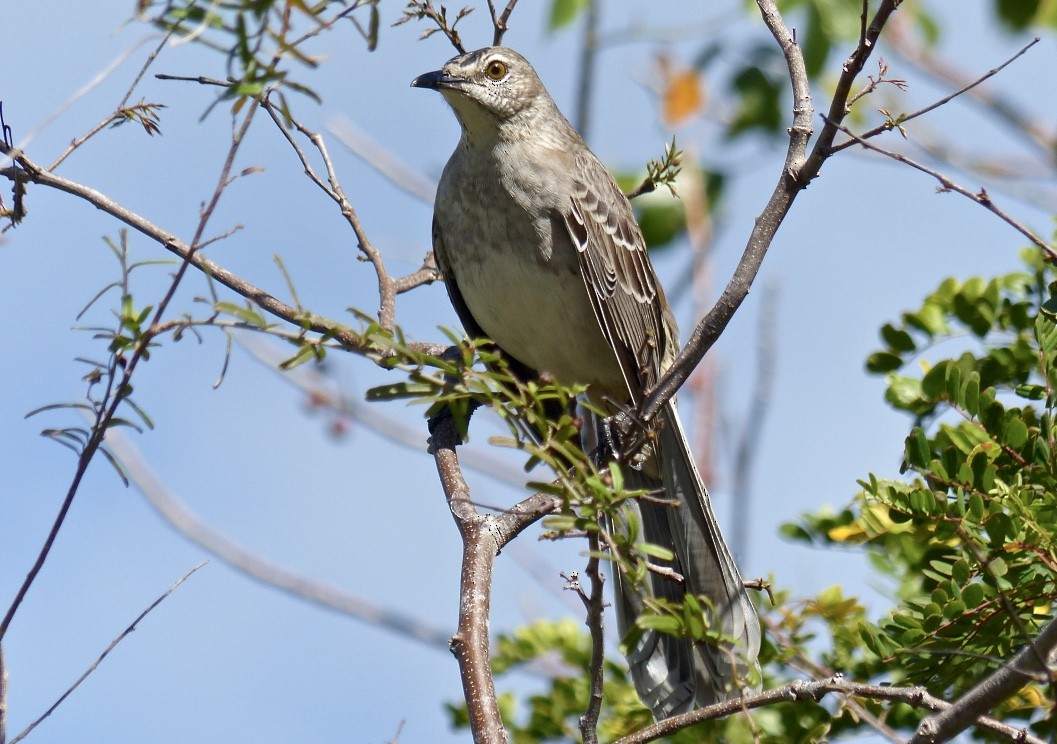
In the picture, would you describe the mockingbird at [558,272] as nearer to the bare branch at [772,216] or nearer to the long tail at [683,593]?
the long tail at [683,593]

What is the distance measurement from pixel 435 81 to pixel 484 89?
290mm

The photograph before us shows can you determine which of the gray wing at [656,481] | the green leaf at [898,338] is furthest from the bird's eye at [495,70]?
the green leaf at [898,338]

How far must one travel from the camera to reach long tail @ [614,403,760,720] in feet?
14.3

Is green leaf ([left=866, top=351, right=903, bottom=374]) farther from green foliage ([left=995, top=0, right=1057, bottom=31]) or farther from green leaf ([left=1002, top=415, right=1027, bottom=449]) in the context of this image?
green foliage ([left=995, top=0, right=1057, bottom=31])

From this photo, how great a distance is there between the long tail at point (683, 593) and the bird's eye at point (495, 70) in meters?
1.93

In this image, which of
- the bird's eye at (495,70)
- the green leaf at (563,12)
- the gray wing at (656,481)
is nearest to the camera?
the green leaf at (563,12)

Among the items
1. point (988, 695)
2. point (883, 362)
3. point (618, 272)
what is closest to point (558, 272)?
point (618, 272)

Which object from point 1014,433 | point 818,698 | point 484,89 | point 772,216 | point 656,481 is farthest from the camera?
point 484,89

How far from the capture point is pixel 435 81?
5762mm

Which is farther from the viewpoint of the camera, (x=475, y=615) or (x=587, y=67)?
(x=587, y=67)

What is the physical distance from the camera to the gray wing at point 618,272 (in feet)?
18.0

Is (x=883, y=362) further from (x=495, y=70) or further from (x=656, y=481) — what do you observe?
(x=495, y=70)

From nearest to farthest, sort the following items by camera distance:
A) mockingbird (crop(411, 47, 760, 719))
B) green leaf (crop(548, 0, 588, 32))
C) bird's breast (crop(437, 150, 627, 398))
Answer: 1. green leaf (crop(548, 0, 588, 32))
2. mockingbird (crop(411, 47, 760, 719))
3. bird's breast (crop(437, 150, 627, 398))

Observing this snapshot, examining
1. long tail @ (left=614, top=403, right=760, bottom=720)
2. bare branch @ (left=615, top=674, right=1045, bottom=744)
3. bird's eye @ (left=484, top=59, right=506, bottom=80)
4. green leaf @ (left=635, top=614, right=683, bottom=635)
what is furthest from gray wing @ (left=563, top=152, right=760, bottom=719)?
green leaf @ (left=635, top=614, right=683, bottom=635)
